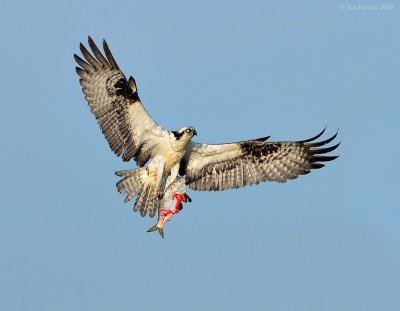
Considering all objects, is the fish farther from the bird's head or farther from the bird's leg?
the bird's head

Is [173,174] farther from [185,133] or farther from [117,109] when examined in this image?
[117,109]

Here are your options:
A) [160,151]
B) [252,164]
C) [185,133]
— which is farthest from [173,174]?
[252,164]

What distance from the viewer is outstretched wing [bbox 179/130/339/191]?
50.5ft

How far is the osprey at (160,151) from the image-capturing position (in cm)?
1484

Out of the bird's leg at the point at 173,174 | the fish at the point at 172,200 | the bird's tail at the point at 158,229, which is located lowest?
the bird's tail at the point at 158,229

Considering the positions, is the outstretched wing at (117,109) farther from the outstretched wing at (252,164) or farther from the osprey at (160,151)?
the outstretched wing at (252,164)

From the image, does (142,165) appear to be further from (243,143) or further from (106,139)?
(243,143)

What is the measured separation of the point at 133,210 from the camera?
14758 millimetres

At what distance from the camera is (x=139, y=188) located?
14906 mm

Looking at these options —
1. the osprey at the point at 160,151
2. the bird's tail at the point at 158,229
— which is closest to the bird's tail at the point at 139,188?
the osprey at the point at 160,151

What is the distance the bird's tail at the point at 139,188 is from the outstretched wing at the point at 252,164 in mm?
881

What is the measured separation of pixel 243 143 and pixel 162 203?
2146 mm

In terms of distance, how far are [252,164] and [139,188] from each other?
2.53 metres

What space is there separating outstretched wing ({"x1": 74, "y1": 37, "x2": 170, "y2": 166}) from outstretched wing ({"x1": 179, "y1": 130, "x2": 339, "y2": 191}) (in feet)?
3.23
